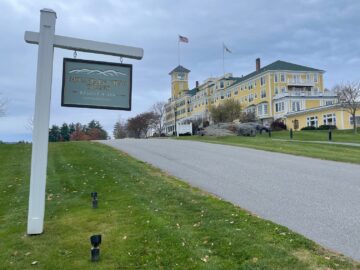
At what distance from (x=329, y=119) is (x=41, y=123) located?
51749 mm

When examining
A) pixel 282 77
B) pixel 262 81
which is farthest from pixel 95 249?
pixel 262 81

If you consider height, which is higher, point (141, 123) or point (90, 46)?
point (141, 123)

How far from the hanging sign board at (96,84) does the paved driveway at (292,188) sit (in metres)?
3.41

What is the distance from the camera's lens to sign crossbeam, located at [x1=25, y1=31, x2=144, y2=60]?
21.6 ft

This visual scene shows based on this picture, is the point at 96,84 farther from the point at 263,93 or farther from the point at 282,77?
the point at 263,93

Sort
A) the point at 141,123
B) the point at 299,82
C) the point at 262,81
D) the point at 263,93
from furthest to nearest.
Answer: the point at 141,123 < the point at 262,81 < the point at 263,93 < the point at 299,82

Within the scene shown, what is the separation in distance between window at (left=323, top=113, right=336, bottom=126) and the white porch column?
1991 inches

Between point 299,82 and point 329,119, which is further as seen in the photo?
point 299,82

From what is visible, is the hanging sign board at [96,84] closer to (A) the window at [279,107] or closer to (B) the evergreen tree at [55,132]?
(A) the window at [279,107]

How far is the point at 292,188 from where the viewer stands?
976cm

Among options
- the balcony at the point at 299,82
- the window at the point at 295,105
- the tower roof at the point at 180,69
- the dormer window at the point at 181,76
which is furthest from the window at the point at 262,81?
the dormer window at the point at 181,76

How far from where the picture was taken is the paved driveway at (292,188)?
Result: 20.4ft

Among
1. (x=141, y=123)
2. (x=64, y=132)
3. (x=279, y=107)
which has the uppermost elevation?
(x=279, y=107)

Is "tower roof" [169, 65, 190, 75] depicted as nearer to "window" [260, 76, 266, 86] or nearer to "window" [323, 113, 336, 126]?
"window" [260, 76, 266, 86]
